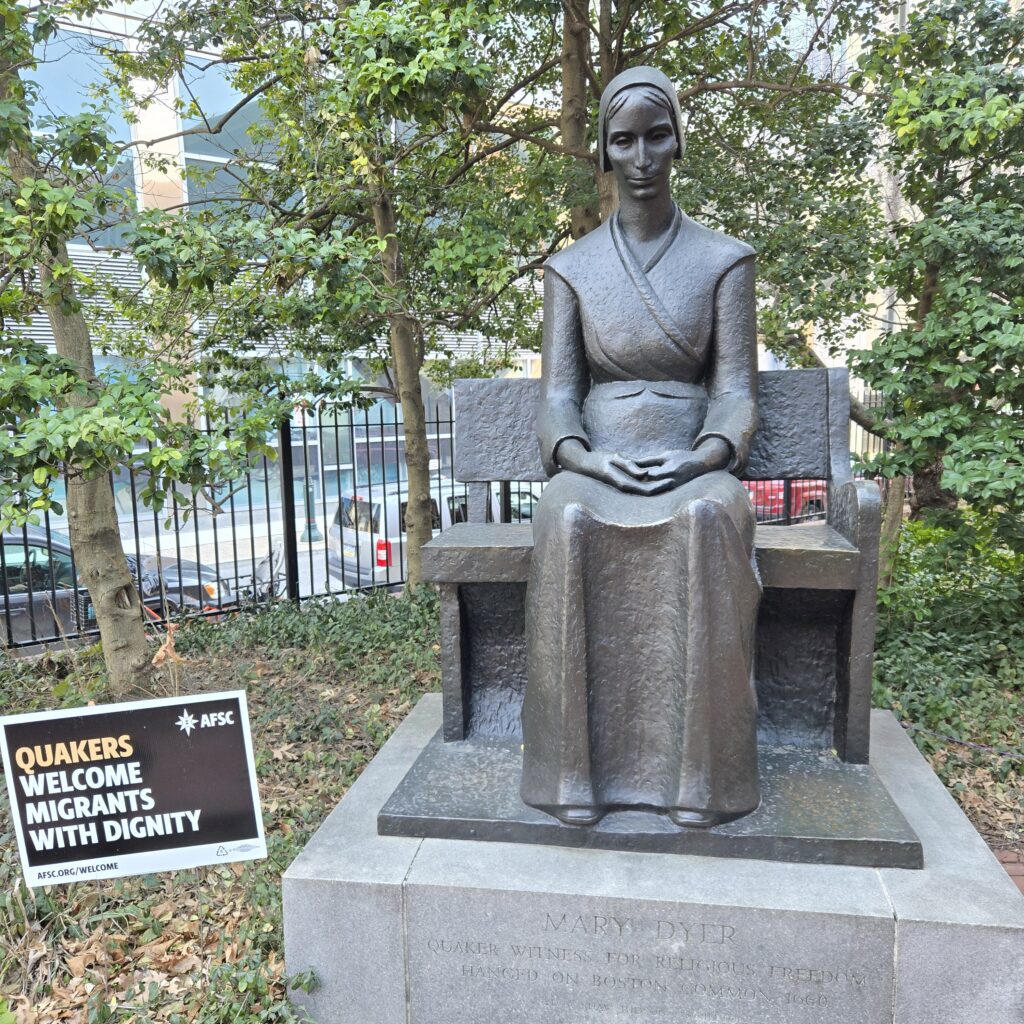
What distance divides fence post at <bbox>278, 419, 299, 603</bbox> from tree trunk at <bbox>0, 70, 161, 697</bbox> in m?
2.32

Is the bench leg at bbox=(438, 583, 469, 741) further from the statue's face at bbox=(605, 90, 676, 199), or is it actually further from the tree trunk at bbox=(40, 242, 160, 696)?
the tree trunk at bbox=(40, 242, 160, 696)

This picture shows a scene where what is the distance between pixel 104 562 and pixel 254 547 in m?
4.31

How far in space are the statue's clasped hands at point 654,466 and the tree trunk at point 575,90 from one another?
398 centimetres

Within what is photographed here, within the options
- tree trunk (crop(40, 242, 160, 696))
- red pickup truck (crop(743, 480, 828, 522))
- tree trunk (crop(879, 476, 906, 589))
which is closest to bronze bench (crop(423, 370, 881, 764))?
tree trunk (crop(40, 242, 160, 696))

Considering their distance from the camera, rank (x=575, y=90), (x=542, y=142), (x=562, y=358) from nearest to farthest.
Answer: (x=562, y=358), (x=542, y=142), (x=575, y=90)

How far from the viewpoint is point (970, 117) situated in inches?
172

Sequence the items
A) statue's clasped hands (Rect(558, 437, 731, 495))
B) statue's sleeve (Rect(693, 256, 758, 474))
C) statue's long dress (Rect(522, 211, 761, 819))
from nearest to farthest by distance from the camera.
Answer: statue's long dress (Rect(522, 211, 761, 819)), statue's clasped hands (Rect(558, 437, 731, 495)), statue's sleeve (Rect(693, 256, 758, 474))

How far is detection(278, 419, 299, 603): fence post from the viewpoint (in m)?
7.25

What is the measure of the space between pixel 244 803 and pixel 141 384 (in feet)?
6.72

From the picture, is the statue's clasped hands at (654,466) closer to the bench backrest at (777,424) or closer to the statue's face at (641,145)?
the bench backrest at (777,424)

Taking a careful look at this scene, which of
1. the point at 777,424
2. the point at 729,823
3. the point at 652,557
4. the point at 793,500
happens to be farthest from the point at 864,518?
the point at 793,500

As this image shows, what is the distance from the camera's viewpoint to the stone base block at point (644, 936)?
2.23m

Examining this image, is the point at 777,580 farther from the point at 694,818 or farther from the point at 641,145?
the point at 641,145

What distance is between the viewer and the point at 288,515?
750cm
